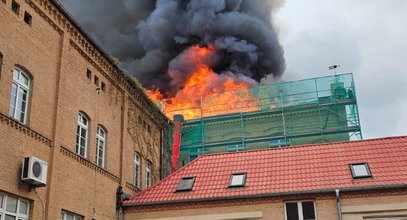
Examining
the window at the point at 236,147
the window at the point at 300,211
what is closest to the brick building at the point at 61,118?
the window at the point at 300,211

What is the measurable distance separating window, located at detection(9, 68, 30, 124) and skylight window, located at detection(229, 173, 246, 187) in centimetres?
885

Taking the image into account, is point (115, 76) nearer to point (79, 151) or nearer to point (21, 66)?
point (79, 151)

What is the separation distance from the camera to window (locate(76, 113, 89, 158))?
17766mm

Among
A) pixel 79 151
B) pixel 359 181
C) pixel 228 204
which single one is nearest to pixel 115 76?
pixel 79 151

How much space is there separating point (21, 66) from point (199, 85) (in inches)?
996

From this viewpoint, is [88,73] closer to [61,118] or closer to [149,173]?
[61,118]

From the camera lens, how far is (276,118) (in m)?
28.8

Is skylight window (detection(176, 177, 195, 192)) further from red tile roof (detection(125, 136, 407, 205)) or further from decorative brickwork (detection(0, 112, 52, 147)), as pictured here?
decorative brickwork (detection(0, 112, 52, 147))

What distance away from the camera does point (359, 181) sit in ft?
59.3

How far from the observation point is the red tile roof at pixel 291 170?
60.6 ft

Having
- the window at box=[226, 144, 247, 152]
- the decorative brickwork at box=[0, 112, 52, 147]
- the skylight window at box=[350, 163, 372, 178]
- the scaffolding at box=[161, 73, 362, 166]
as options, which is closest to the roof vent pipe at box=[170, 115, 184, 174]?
the scaffolding at box=[161, 73, 362, 166]

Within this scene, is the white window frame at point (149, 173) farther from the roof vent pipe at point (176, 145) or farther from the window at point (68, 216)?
the window at point (68, 216)

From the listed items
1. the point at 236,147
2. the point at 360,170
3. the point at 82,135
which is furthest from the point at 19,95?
the point at 236,147

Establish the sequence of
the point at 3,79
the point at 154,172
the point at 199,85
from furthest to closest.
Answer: the point at 199,85 → the point at 154,172 → the point at 3,79
